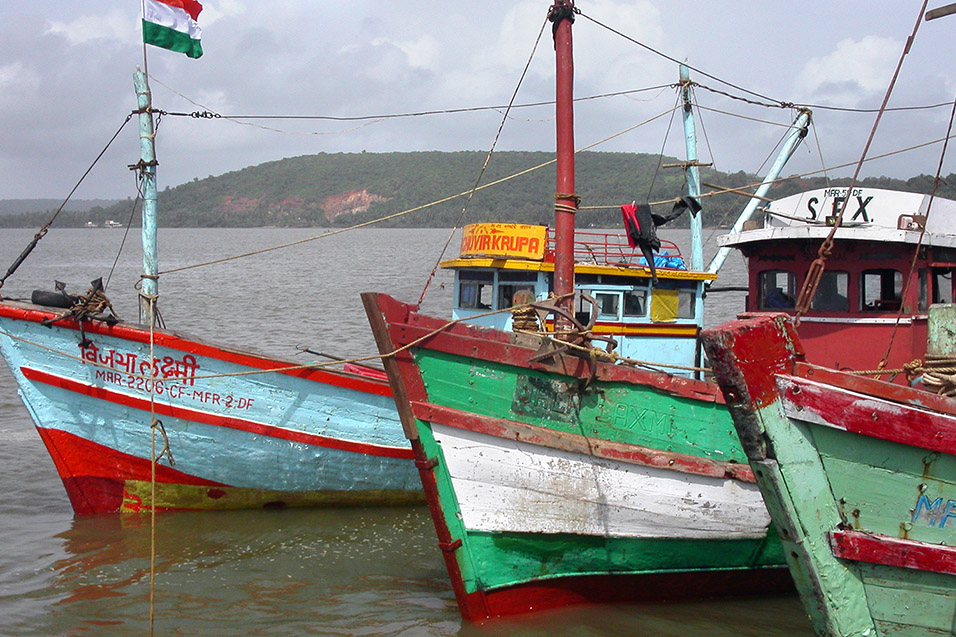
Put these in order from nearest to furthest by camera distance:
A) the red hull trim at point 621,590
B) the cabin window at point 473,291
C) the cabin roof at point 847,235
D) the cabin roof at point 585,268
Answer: the red hull trim at point 621,590, the cabin roof at point 847,235, the cabin roof at point 585,268, the cabin window at point 473,291

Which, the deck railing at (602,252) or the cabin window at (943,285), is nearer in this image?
the cabin window at (943,285)

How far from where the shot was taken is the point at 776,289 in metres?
10.1

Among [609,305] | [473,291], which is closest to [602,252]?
[609,305]

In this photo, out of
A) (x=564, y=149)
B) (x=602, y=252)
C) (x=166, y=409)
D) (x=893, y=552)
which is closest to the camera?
(x=893, y=552)

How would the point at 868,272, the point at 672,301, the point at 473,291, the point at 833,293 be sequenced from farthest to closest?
1. the point at 473,291
2. the point at 672,301
3. the point at 833,293
4. the point at 868,272

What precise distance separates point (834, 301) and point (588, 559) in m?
4.09

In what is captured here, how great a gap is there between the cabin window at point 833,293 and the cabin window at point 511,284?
11.3 feet

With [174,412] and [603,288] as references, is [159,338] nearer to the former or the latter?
[174,412]

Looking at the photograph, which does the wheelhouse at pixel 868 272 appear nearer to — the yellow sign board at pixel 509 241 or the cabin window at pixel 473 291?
the yellow sign board at pixel 509 241

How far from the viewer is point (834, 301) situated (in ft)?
30.9

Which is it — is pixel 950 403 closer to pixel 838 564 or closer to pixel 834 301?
pixel 838 564

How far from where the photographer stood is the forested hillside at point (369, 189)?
102 metres

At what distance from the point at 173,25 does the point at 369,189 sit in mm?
133300

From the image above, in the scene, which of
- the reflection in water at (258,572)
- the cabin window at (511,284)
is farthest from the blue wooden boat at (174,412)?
the cabin window at (511,284)
